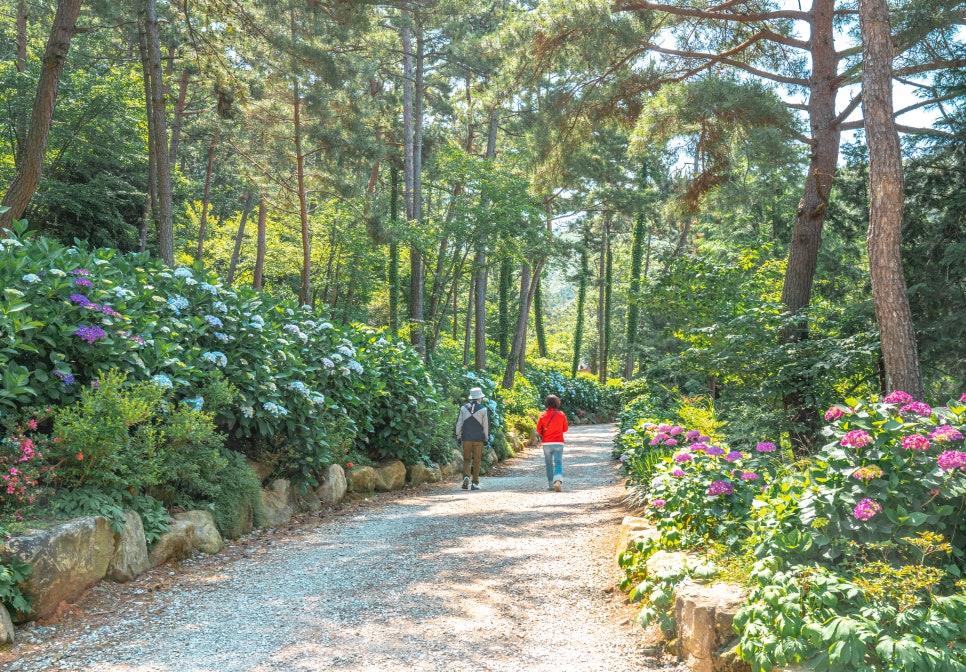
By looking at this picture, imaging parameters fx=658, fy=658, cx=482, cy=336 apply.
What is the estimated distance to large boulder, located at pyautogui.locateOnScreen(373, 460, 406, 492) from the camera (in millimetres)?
8789

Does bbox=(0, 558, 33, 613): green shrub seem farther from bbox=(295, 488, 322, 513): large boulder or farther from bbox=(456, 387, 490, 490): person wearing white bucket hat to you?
bbox=(456, 387, 490, 490): person wearing white bucket hat

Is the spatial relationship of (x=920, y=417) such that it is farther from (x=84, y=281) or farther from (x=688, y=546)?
(x=84, y=281)

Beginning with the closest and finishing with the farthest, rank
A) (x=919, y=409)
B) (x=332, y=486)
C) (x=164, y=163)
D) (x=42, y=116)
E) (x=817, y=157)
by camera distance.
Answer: (x=919, y=409), (x=42, y=116), (x=332, y=486), (x=817, y=157), (x=164, y=163)

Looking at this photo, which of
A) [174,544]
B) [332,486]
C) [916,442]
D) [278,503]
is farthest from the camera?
[332,486]

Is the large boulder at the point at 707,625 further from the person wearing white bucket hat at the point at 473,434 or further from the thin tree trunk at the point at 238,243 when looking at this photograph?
the thin tree trunk at the point at 238,243

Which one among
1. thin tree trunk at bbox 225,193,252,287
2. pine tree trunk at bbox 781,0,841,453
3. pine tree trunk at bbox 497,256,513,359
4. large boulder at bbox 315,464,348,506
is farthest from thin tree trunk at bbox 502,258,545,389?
pine tree trunk at bbox 781,0,841,453

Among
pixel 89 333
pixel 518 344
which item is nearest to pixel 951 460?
pixel 89 333

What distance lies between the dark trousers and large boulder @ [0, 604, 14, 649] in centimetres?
643

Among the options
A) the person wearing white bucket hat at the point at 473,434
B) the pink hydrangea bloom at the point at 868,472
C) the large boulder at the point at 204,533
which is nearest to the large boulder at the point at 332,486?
the large boulder at the point at 204,533

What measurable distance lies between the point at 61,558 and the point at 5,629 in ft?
A: 1.63

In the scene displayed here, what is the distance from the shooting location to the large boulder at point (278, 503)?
652 centimetres

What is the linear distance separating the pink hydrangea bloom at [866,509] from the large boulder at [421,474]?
23.8ft

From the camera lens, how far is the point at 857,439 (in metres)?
3.07

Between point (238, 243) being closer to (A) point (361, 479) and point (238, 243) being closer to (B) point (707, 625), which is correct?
(A) point (361, 479)
